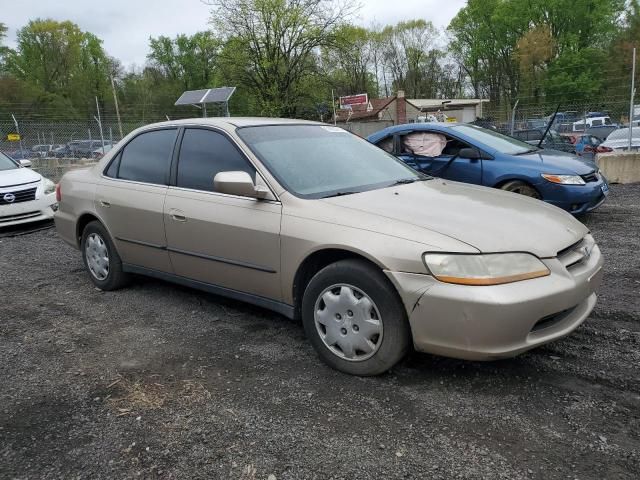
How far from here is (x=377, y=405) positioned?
2771mm

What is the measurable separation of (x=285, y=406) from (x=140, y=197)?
2.34m

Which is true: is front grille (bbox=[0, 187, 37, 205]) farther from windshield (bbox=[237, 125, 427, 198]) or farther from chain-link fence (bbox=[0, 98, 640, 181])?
chain-link fence (bbox=[0, 98, 640, 181])

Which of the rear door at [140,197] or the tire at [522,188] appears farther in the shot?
the tire at [522,188]

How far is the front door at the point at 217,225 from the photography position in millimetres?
3447

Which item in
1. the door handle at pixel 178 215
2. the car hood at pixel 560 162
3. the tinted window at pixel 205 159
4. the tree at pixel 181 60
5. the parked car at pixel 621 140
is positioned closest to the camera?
the tinted window at pixel 205 159

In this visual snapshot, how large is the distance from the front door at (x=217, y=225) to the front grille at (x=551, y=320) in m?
1.54

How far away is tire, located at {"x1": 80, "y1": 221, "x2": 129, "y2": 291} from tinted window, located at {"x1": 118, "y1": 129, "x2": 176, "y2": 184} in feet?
1.97

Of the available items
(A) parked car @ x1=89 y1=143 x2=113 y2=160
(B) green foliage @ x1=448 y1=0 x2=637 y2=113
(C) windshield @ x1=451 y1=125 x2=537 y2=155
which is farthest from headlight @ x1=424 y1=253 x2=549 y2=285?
(B) green foliage @ x1=448 y1=0 x2=637 y2=113

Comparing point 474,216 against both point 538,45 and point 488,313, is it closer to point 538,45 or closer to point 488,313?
point 488,313

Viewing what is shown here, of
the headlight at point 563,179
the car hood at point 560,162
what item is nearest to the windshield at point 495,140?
the car hood at point 560,162

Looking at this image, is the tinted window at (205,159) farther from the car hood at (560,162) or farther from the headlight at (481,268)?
the car hood at (560,162)

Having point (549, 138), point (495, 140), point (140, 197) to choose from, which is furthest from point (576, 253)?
point (549, 138)

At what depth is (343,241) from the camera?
3.01m

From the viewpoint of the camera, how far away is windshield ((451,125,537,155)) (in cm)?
724
